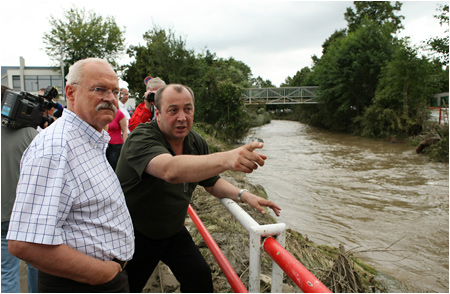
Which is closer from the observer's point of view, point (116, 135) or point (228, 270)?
point (228, 270)

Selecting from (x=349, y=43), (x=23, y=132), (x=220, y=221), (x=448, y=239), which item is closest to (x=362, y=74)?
(x=349, y=43)

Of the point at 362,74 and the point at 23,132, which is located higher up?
the point at 362,74

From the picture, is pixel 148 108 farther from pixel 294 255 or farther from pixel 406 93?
pixel 406 93

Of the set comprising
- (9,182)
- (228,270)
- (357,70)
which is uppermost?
(357,70)

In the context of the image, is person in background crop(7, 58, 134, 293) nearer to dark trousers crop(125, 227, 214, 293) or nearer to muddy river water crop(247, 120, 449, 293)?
dark trousers crop(125, 227, 214, 293)

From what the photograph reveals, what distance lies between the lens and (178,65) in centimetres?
2358

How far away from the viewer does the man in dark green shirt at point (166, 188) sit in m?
1.68

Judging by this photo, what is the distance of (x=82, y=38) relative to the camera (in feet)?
138

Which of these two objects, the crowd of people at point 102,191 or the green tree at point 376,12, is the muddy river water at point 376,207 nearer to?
the crowd of people at point 102,191

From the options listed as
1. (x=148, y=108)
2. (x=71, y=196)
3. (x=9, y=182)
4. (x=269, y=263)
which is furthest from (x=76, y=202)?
(x=148, y=108)

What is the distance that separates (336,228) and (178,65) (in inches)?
762

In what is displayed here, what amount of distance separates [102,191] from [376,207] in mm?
8019

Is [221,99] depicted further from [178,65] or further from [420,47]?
[420,47]

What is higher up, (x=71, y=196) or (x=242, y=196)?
(x=71, y=196)
